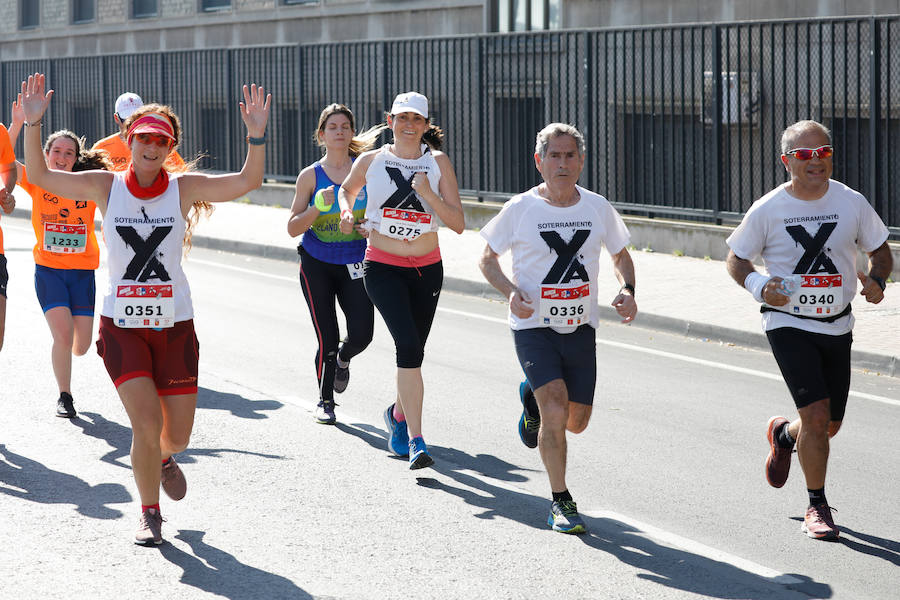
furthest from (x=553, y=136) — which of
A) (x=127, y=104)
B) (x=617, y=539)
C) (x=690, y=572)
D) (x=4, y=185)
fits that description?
(x=127, y=104)

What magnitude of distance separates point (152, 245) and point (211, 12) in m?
26.5

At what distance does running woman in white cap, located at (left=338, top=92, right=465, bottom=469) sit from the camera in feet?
22.9

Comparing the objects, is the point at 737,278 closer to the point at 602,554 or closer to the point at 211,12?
the point at 602,554

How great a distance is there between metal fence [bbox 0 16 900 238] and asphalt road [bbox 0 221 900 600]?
554 centimetres

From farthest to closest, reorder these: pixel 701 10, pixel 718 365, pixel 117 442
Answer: pixel 701 10 → pixel 718 365 → pixel 117 442

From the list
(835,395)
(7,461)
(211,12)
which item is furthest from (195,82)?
(835,395)

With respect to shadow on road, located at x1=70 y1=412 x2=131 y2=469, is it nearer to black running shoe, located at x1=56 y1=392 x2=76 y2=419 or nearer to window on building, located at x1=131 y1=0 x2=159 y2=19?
black running shoe, located at x1=56 y1=392 x2=76 y2=419

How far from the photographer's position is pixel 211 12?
3114 cm

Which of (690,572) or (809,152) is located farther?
(809,152)

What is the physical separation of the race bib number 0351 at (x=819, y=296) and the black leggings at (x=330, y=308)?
282cm

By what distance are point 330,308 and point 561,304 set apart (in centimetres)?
231

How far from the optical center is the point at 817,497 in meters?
5.91

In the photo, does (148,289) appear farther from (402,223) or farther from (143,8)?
(143,8)

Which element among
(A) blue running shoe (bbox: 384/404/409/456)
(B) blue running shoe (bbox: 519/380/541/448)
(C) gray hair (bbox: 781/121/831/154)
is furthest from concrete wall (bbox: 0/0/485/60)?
(C) gray hair (bbox: 781/121/831/154)
